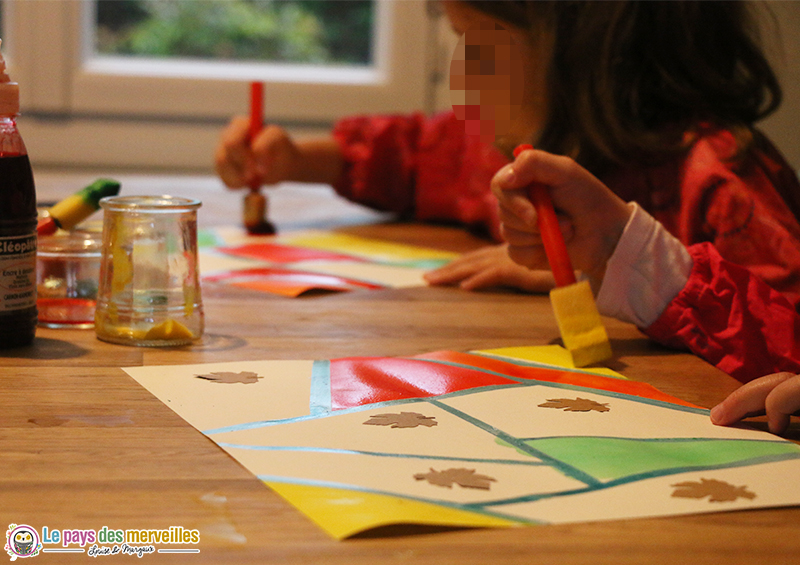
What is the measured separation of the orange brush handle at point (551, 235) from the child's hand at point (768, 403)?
16cm

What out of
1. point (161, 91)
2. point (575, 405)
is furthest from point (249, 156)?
point (575, 405)

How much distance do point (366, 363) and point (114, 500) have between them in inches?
9.1

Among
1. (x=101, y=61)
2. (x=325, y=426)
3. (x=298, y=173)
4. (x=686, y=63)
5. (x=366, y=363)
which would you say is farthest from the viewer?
(x=101, y=61)

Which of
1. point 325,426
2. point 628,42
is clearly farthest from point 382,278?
point 325,426

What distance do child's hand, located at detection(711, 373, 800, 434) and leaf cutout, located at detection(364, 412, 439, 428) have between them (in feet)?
0.52

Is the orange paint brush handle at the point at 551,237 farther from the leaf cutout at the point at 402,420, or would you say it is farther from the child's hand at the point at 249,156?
the child's hand at the point at 249,156

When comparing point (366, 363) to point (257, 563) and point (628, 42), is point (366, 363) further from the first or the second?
point (628, 42)

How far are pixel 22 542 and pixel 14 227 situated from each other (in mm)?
279

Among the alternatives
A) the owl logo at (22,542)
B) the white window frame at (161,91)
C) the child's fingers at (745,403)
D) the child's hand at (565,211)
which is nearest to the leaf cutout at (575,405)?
the child's fingers at (745,403)

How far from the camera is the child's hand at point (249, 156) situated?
1.26 meters

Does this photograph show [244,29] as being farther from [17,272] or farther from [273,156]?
[17,272]

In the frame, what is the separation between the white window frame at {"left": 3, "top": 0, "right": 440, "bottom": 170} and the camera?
1649mm

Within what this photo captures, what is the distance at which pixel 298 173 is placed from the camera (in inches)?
52.7

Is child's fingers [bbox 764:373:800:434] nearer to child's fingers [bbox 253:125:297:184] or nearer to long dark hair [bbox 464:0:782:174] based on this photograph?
long dark hair [bbox 464:0:782:174]
